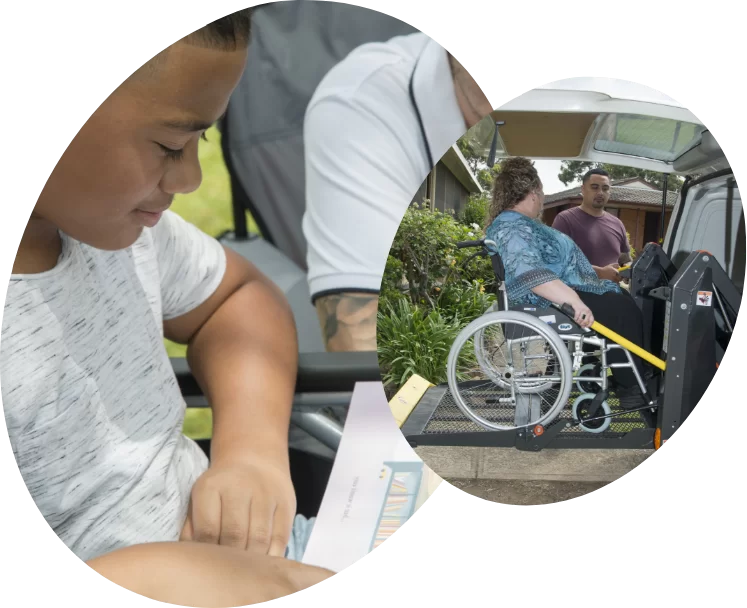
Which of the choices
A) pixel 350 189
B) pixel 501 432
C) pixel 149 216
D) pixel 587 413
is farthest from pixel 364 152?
pixel 587 413

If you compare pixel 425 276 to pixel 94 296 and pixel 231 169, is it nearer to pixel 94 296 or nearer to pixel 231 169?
pixel 231 169

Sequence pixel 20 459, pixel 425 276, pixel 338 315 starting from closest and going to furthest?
pixel 20 459 < pixel 338 315 < pixel 425 276

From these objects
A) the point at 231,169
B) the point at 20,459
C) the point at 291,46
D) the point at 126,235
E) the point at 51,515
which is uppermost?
the point at 291,46

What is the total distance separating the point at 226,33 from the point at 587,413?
4.67 feet

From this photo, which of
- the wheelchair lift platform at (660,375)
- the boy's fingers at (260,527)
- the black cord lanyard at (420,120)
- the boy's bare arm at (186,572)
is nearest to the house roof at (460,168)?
the black cord lanyard at (420,120)

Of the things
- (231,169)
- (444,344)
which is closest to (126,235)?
(231,169)

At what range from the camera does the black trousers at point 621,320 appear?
2.33m

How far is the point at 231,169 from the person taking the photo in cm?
202

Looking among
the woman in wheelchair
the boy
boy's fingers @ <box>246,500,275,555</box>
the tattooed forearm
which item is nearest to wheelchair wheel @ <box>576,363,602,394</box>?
the woman in wheelchair

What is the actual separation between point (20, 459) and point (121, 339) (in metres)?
0.36

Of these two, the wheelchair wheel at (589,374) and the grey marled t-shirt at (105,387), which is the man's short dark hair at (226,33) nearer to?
the grey marled t-shirt at (105,387)

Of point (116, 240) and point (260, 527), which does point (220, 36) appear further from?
point (260, 527)

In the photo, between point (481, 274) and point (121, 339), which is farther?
point (481, 274)

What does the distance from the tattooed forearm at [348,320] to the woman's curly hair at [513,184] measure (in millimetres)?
455
